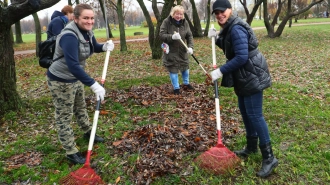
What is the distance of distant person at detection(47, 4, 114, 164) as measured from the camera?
3.40 meters

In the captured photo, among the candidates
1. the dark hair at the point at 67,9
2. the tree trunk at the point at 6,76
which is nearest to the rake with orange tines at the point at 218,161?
the dark hair at the point at 67,9

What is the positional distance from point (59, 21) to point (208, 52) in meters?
9.67

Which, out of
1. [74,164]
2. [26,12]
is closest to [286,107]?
[74,164]

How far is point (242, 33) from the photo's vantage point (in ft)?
10.2

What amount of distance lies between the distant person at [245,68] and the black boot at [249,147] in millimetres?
316

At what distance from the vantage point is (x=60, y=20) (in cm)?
500

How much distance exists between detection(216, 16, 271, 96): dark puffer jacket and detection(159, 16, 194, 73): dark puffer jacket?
10.4 feet

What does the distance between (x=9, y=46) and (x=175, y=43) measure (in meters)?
3.48

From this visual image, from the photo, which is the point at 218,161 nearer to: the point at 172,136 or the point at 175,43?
the point at 172,136

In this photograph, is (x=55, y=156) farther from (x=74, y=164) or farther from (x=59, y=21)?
(x=59, y=21)

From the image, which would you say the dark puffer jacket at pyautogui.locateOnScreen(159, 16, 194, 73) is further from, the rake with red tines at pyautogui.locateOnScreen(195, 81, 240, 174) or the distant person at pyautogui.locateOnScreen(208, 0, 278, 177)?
the rake with red tines at pyautogui.locateOnScreen(195, 81, 240, 174)

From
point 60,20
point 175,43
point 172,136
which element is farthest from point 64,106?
point 175,43

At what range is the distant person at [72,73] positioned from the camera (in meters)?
3.40

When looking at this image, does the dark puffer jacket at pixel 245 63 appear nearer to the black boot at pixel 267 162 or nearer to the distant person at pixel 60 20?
the black boot at pixel 267 162
